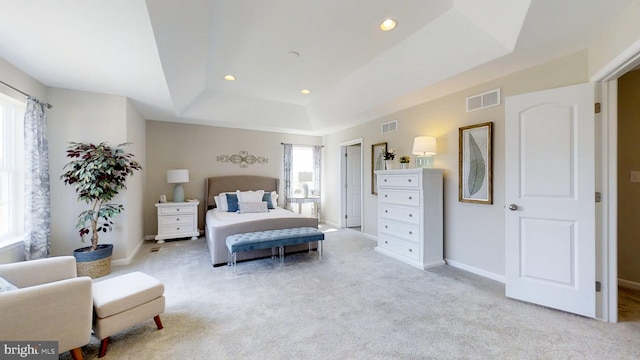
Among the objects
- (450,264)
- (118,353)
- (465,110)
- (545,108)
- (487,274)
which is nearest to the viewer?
(118,353)

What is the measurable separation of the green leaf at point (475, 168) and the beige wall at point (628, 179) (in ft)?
Result: 4.92

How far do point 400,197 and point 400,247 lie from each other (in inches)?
31.3

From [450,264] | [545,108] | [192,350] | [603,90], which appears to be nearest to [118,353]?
[192,350]

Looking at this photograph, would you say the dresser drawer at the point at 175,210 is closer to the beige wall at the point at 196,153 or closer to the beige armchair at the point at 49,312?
the beige wall at the point at 196,153

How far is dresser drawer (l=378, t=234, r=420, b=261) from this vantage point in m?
3.64

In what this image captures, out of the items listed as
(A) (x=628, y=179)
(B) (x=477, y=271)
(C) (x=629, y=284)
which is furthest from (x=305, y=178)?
(C) (x=629, y=284)

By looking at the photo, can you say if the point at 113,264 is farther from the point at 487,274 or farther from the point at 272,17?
the point at 487,274

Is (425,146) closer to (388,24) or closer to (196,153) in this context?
(388,24)

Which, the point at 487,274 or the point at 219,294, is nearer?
the point at 219,294

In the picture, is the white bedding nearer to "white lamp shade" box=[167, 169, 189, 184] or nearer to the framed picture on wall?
"white lamp shade" box=[167, 169, 189, 184]

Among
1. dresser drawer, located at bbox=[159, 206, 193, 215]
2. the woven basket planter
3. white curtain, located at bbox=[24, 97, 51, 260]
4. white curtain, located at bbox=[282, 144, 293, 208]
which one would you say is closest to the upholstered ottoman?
the woven basket planter

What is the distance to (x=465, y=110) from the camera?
3.40 m

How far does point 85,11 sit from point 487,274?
4838 mm

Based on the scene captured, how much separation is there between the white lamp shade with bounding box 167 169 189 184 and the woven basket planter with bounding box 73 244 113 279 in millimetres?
2064
